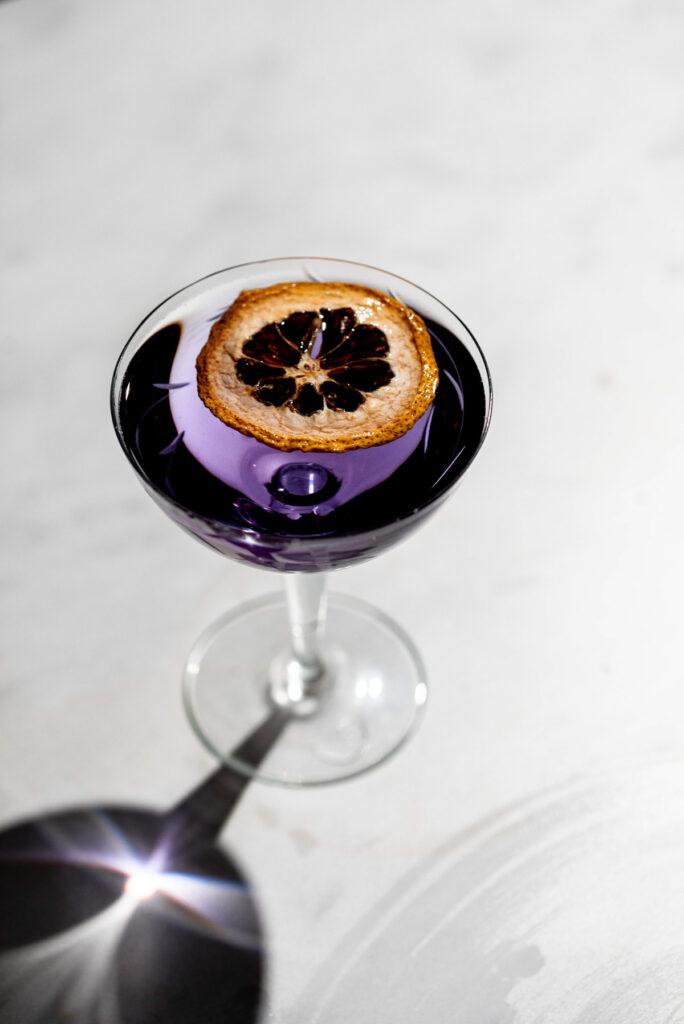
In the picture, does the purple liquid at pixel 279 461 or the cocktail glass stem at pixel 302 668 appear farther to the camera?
the cocktail glass stem at pixel 302 668

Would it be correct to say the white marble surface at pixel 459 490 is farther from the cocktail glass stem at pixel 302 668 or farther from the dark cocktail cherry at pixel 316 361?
the dark cocktail cherry at pixel 316 361

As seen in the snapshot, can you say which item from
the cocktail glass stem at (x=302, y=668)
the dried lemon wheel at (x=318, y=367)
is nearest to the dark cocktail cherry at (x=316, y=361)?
the dried lemon wheel at (x=318, y=367)

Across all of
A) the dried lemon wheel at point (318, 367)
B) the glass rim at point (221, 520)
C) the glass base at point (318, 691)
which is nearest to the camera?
the glass rim at point (221, 520)

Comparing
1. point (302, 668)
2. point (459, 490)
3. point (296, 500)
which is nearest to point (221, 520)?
point (296, 500)

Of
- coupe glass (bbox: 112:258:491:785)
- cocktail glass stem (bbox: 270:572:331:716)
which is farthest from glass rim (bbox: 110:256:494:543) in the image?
cocktail glass stem (bbox: 270:572:331:716)

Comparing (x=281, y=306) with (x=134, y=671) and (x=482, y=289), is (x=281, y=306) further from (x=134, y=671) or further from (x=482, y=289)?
(x=482, y=289)

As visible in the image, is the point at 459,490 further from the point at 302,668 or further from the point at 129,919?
the point at 129,919

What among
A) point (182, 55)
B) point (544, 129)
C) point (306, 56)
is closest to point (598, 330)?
point (544, 129)
